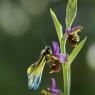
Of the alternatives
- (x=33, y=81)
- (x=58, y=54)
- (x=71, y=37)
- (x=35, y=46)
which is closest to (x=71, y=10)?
(x=71, y=37)

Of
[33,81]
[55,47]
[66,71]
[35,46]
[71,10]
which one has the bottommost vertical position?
[33,81]

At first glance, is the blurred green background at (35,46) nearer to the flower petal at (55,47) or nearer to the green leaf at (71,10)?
the green leaf at (71,10)

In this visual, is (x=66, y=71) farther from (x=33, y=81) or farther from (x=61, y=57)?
(x=33, y=81)

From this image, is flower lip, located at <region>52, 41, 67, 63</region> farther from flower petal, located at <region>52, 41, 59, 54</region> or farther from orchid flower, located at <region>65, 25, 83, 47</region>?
orchid flower, located at <region>65, 25, 83, 47</region>

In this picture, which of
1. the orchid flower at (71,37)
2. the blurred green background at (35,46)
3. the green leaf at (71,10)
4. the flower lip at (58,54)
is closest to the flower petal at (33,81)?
the flower lip at (58,54)

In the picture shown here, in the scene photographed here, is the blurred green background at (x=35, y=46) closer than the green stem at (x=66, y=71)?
No

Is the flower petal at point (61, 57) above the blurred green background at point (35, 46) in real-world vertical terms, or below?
below

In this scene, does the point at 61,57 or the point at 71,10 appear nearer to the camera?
the point at 61,57

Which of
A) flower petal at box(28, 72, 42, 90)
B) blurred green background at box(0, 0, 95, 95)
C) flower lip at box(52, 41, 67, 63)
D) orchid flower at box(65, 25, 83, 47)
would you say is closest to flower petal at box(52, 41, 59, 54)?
flower lip at box(52, 41, 67, 63)

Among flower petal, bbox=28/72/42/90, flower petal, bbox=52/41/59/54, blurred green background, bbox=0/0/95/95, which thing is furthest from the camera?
blurred green background, bbox=0/0/95/95
